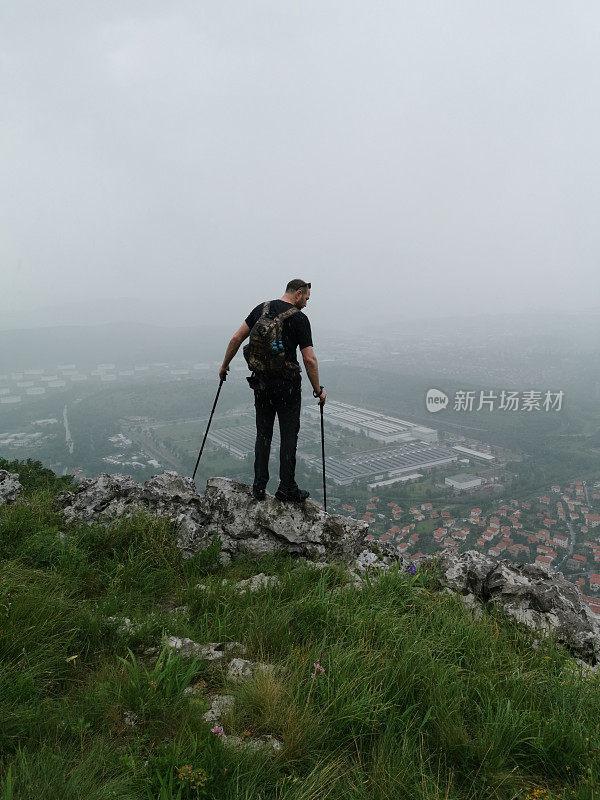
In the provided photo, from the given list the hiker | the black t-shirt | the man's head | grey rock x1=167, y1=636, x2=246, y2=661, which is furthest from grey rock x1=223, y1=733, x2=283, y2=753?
the man's head

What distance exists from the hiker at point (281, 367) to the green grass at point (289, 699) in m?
1.72

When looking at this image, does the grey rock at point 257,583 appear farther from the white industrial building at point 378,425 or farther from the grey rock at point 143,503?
the white industrial building at point 378,425

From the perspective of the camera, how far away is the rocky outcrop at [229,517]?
4.64m

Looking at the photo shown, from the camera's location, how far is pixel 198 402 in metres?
55.2

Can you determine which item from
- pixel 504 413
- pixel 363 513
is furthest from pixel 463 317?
pixel 363 513

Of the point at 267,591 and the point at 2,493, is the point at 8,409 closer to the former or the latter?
the point at 2,493

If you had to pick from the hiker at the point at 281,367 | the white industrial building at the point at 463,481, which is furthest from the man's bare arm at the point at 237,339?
the white industrial building at the point at 463,481

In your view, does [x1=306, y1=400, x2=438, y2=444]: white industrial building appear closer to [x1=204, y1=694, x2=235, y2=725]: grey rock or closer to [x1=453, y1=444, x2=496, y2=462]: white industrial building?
[x1=453, y1=444, x2=496, y2=462]: white industrial building

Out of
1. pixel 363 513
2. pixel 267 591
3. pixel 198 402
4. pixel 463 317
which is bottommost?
pixel 363 513

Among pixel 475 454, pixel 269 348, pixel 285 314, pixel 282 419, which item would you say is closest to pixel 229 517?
pixel 282 419

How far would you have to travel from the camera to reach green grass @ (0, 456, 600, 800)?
70.9 inches

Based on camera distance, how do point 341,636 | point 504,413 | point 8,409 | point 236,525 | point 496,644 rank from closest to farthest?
point 341,636
point 496,644
point 236,525
point 8,409
point 504,413

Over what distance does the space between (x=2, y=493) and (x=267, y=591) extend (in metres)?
4.44

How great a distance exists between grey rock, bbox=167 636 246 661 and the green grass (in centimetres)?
7
